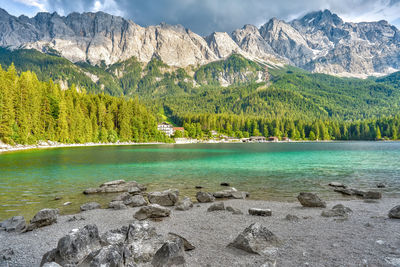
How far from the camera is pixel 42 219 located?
12.6 meters

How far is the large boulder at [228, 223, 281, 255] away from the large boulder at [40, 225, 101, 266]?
5444 mm

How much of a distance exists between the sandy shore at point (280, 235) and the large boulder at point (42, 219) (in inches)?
18.9

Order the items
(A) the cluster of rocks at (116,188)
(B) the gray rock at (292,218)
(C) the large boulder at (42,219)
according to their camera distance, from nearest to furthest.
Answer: (C) the large boulder at (42,219), (B) the gray rock at (292,218), (A) the cluster of rocks at (116,188)

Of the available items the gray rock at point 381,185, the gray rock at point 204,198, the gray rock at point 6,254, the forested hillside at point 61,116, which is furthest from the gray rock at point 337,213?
the forested hillside at point 61,116

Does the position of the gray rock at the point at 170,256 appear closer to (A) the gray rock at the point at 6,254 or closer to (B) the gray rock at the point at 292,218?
(A) the gray rock at the point at 6,254

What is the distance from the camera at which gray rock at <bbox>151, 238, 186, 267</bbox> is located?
770 centimetres

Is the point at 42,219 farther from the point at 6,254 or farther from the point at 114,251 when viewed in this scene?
the point at 114,251

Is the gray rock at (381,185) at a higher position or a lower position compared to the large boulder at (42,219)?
lower

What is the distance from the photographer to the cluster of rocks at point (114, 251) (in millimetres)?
7379

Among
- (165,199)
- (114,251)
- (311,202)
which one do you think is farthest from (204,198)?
(114,251)

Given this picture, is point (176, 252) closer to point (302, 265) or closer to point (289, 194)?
point (302, 265)

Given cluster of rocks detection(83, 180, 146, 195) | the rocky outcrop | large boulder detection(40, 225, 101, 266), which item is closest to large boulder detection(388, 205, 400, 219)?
the rocky outcrop

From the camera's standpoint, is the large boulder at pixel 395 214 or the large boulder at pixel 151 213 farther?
the large boulder at pixel 151 213

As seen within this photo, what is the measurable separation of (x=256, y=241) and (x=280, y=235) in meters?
2.33
